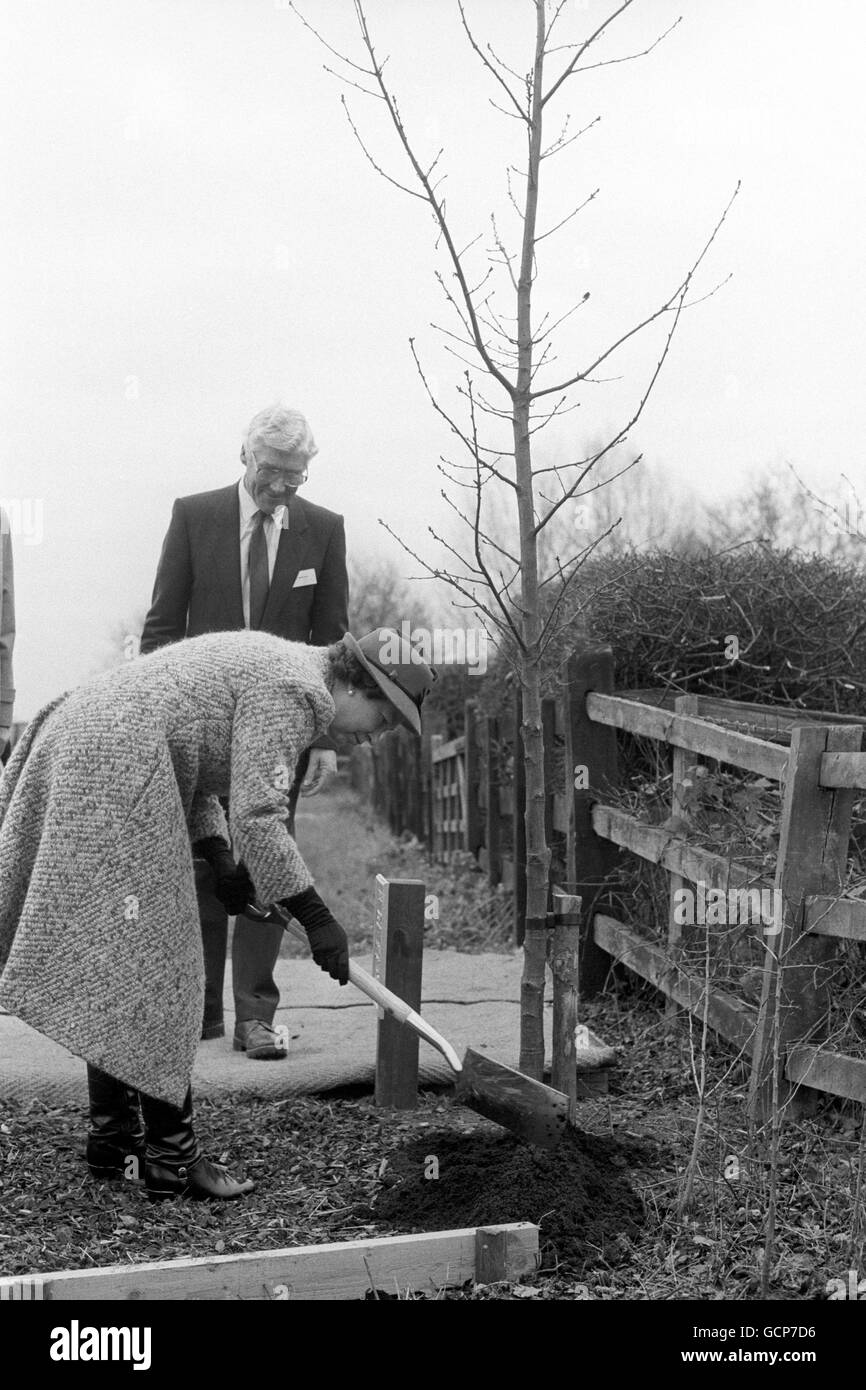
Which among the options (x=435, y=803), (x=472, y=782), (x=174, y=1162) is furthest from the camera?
(x=435, y=803)

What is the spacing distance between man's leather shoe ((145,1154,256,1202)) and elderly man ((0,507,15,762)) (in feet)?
6.35

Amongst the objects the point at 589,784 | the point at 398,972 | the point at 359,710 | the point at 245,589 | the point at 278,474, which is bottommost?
the point at 398,972

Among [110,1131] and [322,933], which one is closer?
[322,933]

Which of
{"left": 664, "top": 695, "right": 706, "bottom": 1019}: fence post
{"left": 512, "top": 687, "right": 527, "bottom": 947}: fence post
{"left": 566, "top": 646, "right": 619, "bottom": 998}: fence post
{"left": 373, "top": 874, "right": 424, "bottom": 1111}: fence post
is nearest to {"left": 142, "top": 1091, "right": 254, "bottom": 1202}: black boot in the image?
{"left": 373, "top": 874, "right": 424, "bottom": 1111}: fence post

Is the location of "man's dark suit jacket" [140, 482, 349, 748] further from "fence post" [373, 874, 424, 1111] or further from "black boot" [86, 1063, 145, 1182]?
"black boot" [86, 1063, 145, 1182]

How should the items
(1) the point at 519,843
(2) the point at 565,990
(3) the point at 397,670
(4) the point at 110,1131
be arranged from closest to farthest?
(3) the point at 397,670, (4) the point at 110,1131, (2) the point at 565,990, (1) the point at 519,843

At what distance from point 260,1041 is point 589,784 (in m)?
1.88

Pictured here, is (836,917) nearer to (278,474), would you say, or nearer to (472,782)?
(278,474)

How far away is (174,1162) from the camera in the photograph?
3.68 metres

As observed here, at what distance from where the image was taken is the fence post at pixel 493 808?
961cm

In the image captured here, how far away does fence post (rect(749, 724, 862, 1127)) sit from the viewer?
12.8ft

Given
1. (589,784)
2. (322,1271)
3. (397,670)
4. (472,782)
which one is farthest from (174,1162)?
(472,782)

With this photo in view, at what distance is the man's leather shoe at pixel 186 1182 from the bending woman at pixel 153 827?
20 centimetres

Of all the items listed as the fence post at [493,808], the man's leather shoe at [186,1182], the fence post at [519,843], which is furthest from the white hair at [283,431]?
the fence post at [493,808]
